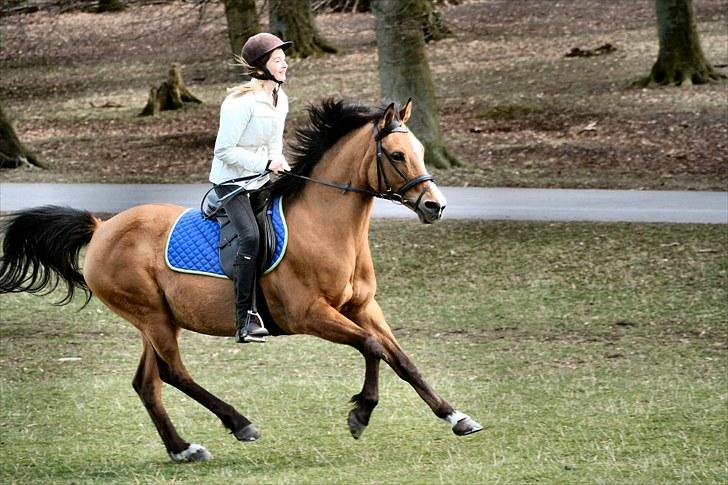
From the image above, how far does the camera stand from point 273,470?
7.49 metres

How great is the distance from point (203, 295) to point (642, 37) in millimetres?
24968

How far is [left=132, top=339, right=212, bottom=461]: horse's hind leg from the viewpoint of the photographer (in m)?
7.90

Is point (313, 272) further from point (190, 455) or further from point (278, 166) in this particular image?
point (190, 455)

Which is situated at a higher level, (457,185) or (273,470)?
(273,470)

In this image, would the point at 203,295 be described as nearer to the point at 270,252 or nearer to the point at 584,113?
the point at 270,252

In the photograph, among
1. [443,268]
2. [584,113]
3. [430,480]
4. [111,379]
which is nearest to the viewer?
[430,480]

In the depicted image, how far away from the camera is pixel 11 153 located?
22.4 m

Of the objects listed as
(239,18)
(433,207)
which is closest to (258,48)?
(433,207)

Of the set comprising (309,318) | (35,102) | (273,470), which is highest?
(309,318)

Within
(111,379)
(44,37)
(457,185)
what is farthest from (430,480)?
(44,37)

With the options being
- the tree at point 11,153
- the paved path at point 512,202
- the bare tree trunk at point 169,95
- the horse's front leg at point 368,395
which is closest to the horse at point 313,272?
the horse's front leg at point 368,395

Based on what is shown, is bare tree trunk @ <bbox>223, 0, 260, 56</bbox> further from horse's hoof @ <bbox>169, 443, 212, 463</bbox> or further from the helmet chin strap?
horse's hoof @ <bbox>169, 443, 212, 463</bbox>

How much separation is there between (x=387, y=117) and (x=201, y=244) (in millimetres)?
1475

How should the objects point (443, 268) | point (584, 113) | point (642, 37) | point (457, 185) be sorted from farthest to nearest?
1. point (642, 37)
2. point (584, 113)
3. point (457, 185)
4. point (443, 268)
